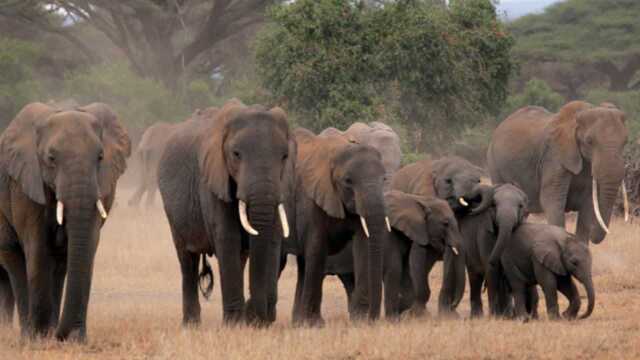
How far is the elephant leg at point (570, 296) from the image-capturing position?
12047mm

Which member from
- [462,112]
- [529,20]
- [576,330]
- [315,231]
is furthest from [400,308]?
[529,20]

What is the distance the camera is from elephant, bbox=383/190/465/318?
40.9 feet

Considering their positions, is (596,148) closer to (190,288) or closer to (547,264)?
(547,264)

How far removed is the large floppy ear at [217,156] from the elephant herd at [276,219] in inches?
0.6

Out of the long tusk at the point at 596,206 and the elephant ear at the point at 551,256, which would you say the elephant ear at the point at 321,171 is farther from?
the long tusk at the point at 596,206

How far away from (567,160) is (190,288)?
17.4ft

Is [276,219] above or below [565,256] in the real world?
above

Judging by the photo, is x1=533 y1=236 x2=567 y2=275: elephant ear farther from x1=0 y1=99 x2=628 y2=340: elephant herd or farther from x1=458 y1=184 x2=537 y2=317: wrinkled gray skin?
x1=458 y1=184 x2=537 y2=317: wrinkled gray skin

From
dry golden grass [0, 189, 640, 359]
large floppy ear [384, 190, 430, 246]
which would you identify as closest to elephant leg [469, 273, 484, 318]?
dry golden grass [0, 189, 640, 359]

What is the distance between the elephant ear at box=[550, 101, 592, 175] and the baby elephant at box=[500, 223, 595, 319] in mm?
3119

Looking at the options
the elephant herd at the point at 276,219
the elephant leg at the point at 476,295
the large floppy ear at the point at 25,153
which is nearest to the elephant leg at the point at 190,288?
the elephant herd at the point at 276,219

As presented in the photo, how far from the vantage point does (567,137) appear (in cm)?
1576

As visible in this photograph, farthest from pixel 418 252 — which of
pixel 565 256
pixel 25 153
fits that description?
pixel 25 153

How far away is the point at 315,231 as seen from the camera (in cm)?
1186
